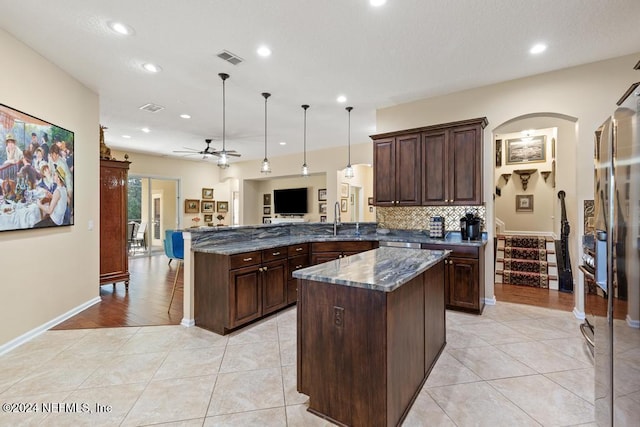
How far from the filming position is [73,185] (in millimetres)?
3654

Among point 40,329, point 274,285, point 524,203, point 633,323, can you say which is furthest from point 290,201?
point 633,323

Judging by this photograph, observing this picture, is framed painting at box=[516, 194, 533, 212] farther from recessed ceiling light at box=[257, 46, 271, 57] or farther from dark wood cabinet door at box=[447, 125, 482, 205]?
recessed ceiling light at box=[257, 46, 271, 57]

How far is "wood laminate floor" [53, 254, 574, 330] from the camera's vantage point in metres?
3.48

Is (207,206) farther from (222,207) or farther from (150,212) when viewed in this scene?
(150,212)

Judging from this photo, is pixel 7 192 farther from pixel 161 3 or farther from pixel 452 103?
pixel 452 103

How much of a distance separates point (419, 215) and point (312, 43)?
9.48 ft

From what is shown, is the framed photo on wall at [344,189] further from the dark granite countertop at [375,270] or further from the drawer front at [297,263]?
the dark granite countertop at [375,270]

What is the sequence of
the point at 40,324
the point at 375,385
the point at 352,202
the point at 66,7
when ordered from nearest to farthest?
the point at 375,385, the point at 66,7, the point at 40,324, the point at 352,202

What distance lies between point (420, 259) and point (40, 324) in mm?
3948

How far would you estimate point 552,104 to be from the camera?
365 cm

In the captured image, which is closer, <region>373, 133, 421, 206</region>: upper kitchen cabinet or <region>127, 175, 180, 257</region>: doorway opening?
<region>373, 133, 421, 206</region>: upper kitchen cabinet

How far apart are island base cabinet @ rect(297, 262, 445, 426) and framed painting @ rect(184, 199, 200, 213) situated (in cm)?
850

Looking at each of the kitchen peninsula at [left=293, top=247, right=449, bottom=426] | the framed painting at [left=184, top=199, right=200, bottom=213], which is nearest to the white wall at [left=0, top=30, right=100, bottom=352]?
the kitchen peninsula at [left=293, top=247, right=449, bottom=426]

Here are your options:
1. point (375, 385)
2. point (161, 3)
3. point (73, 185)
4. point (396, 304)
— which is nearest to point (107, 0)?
point (161, 3)
